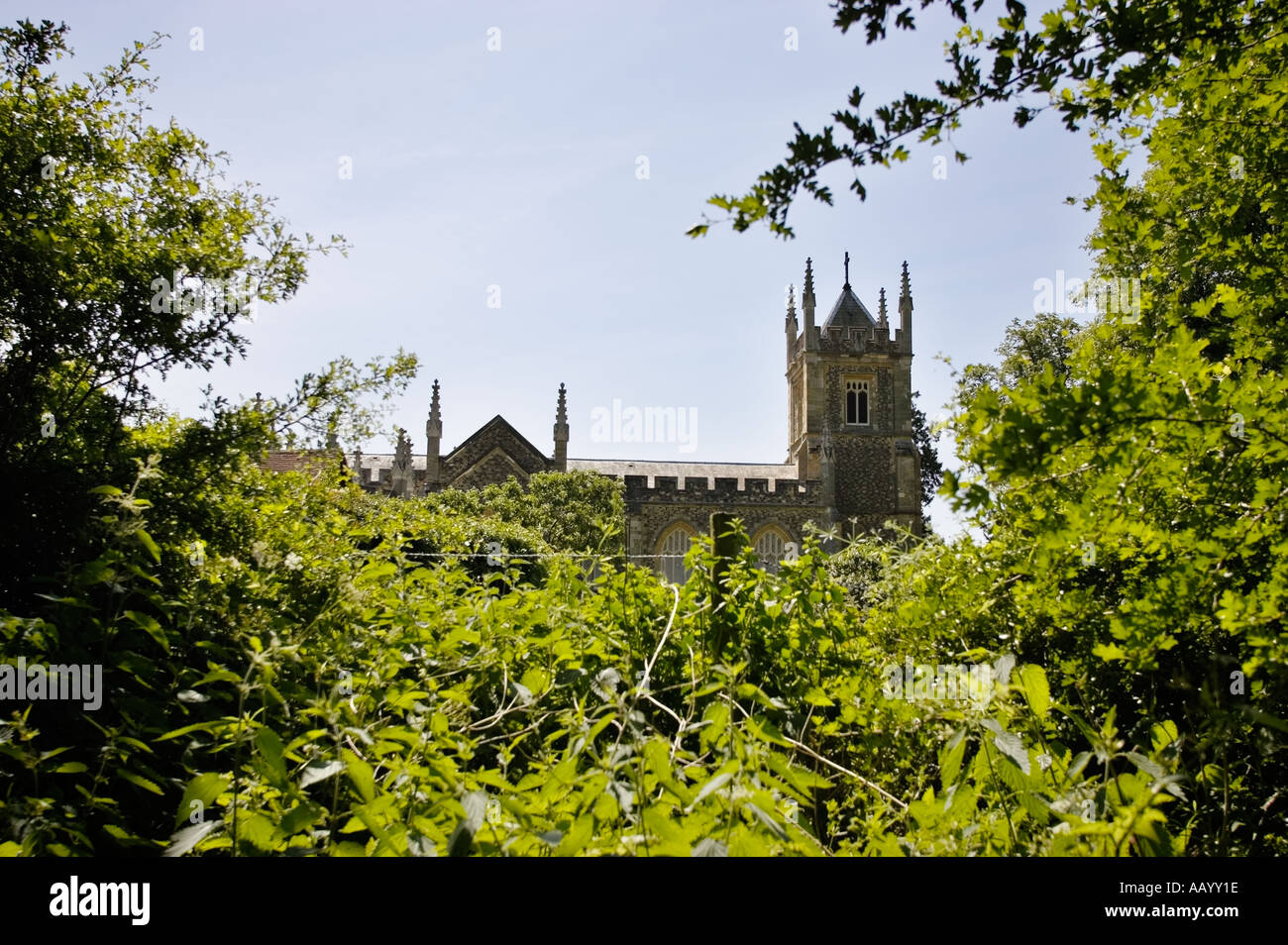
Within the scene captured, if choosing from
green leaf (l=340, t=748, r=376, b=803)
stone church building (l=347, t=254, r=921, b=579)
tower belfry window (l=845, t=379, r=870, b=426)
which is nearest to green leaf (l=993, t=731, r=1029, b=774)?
green leaf (l=340, t=748, r=376, b=803)

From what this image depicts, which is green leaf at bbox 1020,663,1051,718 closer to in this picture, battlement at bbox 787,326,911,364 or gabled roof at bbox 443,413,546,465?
gabled roof at bbox 443,413,546,465

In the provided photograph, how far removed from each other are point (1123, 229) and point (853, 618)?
1.50 metres

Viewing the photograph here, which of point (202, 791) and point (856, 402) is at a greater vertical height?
point (856, 402)

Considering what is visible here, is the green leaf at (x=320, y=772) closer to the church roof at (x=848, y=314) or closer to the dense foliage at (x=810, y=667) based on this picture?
the dense foliage at (x=810, y=667)

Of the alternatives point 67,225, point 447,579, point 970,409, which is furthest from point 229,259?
point 970,409

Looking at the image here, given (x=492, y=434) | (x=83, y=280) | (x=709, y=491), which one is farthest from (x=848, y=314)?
(x=83, y=280)

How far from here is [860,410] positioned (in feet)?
125

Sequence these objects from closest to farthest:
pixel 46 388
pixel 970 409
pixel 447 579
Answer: pixel 970 409
pixel 447 579
pixel 46 388

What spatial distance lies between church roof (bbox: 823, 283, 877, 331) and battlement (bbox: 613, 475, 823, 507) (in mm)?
9206

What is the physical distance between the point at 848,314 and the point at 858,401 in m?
4.49

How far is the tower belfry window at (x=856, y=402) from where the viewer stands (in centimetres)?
3794

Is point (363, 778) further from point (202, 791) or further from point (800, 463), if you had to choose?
point (800, 463)
